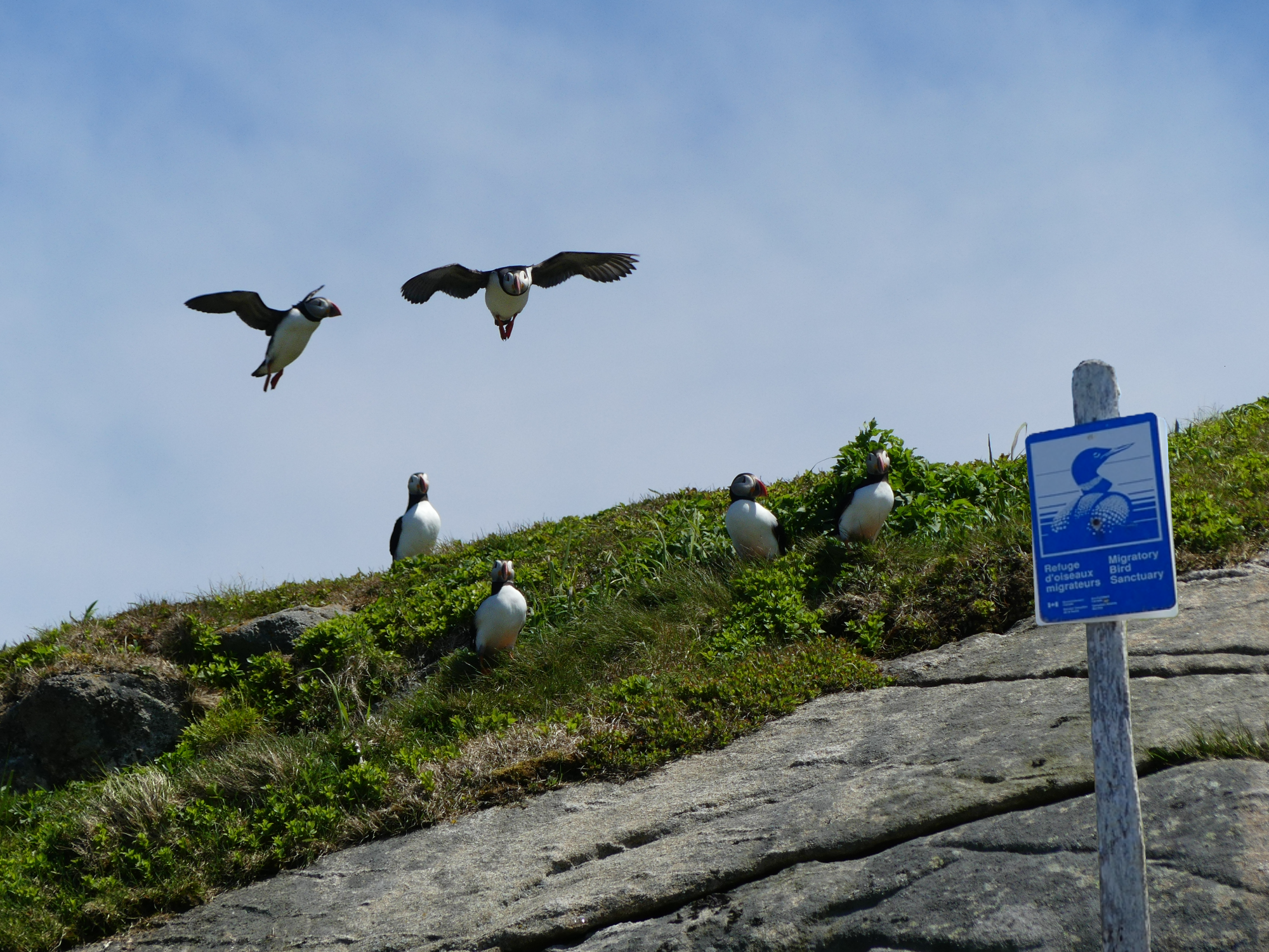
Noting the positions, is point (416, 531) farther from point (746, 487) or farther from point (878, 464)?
point (878, 464)

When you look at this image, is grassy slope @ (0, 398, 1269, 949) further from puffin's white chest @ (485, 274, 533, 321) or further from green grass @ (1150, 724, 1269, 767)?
puffin's white chest @ (485, 274, 533, 321)

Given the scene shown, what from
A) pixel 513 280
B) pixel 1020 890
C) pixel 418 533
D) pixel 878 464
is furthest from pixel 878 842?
pixel 418 533

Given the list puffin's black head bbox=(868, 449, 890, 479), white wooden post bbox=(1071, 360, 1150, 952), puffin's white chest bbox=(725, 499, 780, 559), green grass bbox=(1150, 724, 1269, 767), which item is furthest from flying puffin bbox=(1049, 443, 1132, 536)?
puffin's white chest bbox=(725, 499, 780, 559)

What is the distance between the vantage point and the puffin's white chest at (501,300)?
11.4 m

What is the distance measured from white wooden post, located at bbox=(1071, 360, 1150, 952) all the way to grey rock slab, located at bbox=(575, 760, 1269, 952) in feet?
1.80

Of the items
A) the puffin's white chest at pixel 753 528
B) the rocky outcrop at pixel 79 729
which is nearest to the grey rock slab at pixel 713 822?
the puffin's white chest at pixel 753 528

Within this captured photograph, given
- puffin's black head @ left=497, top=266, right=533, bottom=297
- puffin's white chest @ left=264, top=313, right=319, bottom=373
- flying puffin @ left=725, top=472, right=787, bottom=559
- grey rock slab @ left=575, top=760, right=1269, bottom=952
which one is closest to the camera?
grey rock slab @ left=575, top=760, right=1269, bottom=952

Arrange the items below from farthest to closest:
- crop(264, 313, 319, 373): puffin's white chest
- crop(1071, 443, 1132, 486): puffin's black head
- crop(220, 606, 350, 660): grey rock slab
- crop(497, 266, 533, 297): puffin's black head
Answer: crop(497, 266, 533, 297): puffin's black head < crop(264, 313, 319, 373): puffin's white chest < crop(220, 606, 350, 660): grey rock slab < crop(1071, 443, 1132, 486): puffin's black head

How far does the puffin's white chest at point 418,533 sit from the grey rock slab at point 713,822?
6775mm

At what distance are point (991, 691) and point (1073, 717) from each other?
2.55 feet

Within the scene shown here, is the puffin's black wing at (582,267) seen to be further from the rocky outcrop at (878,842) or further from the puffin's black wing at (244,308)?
the rocky outcrop at (878,842)

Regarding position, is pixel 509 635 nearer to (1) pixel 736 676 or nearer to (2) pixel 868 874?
(1) pixel 736 676

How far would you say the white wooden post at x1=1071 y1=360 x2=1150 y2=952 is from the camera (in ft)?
11.2

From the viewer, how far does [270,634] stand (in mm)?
9828
